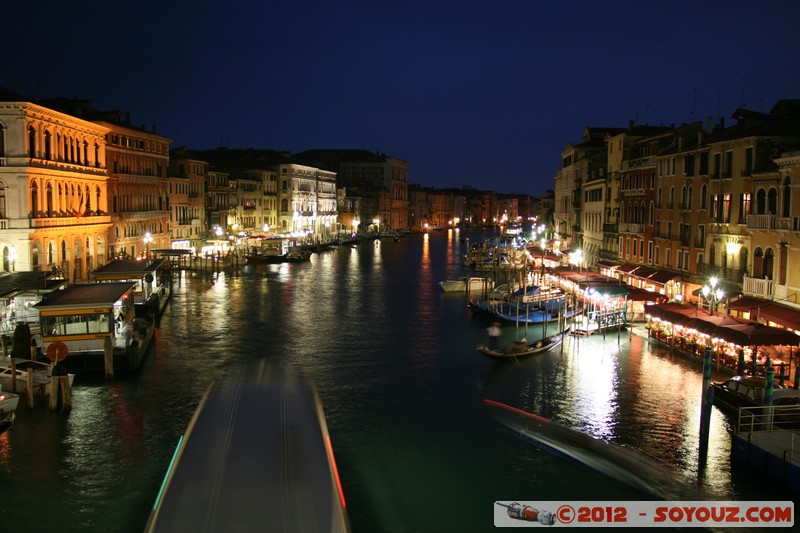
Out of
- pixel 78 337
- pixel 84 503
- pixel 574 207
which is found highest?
pixel 574 207

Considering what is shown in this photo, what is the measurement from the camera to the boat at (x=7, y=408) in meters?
14.1

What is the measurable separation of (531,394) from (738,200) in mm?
9817

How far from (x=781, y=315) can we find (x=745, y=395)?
4472 millimetres

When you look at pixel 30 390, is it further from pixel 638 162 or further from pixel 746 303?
pixel 638 162

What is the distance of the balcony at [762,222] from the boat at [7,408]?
1852 centimetres

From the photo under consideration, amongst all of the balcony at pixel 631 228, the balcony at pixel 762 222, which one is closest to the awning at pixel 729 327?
the balcony at pixel 762 222

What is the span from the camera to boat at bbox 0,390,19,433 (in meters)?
14.1

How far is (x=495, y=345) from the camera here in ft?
80.3

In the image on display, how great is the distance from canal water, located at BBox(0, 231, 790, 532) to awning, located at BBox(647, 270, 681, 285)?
3964 millimetres

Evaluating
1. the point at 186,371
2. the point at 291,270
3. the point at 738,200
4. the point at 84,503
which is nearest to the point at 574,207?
the point at 291,270

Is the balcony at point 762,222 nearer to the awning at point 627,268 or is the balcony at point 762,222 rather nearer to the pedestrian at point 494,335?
the pedestrian at point 494,335

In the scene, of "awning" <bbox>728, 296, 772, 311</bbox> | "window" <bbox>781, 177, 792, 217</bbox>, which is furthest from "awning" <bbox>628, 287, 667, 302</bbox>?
"window" <bbox>781, 177, 792, 217</bbox>

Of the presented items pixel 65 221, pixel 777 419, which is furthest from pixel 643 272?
pixel 65 221

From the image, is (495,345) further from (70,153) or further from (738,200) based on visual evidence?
(70,153)
